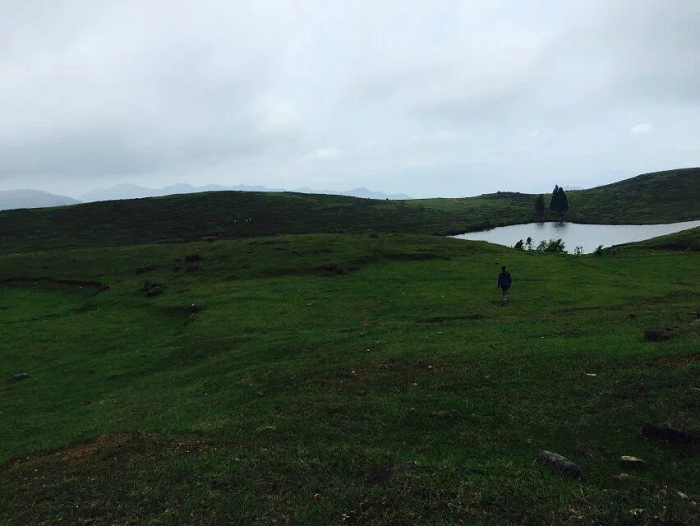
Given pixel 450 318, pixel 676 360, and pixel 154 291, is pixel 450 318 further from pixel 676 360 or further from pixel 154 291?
pixel 154 291

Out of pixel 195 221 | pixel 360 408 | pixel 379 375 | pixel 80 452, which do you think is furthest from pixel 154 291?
pixel 195 221

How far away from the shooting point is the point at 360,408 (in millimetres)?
20656

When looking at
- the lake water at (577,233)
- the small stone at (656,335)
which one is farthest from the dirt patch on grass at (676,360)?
the lake water at (577,233)

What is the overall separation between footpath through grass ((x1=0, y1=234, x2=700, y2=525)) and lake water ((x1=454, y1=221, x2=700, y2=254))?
106 meters

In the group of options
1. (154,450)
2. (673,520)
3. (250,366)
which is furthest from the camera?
(250,366)

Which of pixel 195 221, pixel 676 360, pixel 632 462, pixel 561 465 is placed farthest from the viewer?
pixel 195 221

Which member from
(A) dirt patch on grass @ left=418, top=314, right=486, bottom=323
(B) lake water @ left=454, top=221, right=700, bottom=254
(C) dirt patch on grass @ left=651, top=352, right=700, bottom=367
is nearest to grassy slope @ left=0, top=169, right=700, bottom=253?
(B) lake water @ left=454, top=221, right=700, bottom=254

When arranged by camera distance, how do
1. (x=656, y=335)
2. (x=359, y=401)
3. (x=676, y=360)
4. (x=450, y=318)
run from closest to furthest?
1. (x=676, y=360)
2. (x=359, y=401)
3. (x=656, y=335)
4. (x=450, y=318)

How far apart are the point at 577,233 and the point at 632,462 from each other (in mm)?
175459

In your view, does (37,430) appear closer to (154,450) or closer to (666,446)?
(154,450)

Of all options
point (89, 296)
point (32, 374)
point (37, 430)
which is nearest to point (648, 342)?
point (37, 430)

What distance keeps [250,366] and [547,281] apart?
37.6m

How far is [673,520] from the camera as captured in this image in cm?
1066

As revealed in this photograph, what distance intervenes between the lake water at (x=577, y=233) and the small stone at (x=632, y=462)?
5292 inches
